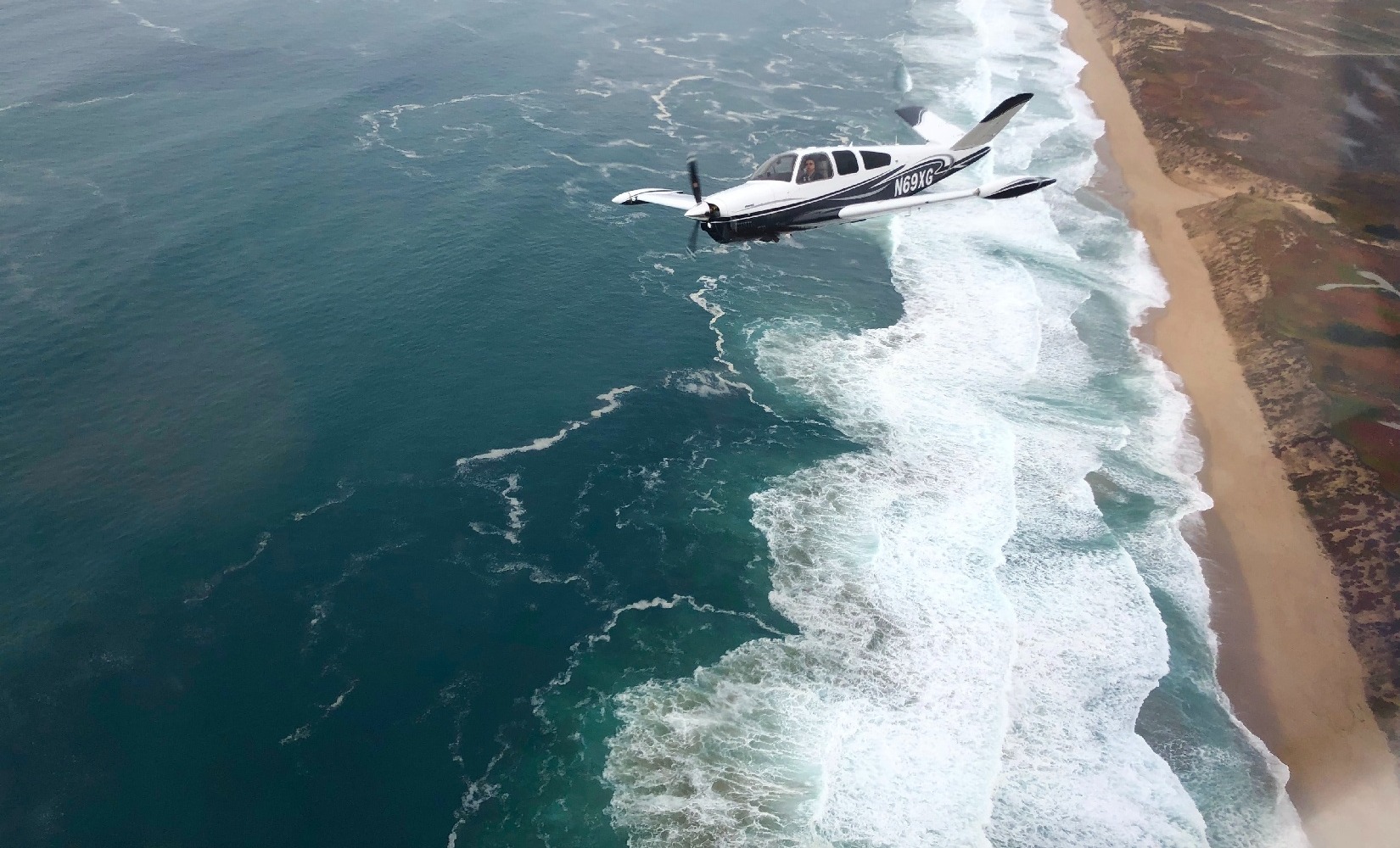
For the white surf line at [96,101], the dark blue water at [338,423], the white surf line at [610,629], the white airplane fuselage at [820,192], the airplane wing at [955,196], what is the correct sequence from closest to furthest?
the dark blue water at [338,423]
the white surf line at [610,629]
the white airplane fuselage at [820,192]
the airplane wing at [955,196]
the white surf line at [96,101]

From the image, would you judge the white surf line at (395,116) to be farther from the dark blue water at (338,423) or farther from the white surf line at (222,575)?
the white surf line at (222,575)

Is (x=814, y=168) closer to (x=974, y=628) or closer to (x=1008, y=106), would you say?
(x=1008, y=106)

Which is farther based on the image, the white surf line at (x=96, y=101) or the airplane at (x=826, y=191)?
the white surf line at (x=96, y=101)

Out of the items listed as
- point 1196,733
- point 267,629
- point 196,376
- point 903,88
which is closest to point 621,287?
point 196,376

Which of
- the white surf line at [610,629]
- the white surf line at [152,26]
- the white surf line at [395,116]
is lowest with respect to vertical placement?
the white surf line at [610,629]

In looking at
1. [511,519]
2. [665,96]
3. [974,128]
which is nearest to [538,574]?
[511,519]

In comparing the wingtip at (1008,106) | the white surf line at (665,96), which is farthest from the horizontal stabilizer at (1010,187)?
the white surf line at (665,96)
